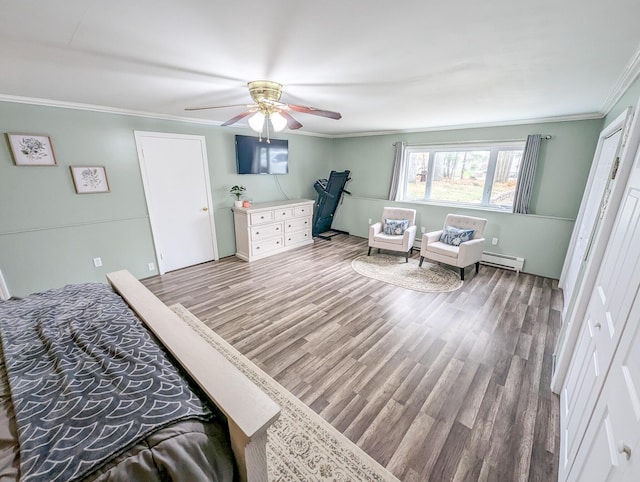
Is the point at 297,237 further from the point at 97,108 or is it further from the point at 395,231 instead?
the point at 97,108

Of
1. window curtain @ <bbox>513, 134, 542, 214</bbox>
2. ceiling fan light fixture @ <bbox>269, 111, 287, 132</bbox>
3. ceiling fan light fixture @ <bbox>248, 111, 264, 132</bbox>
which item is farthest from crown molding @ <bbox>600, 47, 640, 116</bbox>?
ceiling fan light fixture @ <bbox>248, 111, 264, 132</bbox>

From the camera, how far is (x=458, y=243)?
12.6 feet

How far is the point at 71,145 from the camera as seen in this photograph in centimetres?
285

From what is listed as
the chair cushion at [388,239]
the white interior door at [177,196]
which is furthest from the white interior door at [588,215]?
the white interior door at [177,196]

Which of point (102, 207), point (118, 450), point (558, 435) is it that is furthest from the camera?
point (102, 207)

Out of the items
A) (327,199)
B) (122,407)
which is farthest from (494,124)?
(122,407)

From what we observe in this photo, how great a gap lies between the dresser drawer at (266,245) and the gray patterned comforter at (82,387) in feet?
9.59

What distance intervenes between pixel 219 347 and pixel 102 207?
7.94 feet

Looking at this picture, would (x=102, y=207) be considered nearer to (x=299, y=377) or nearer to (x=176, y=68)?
(x=176, y=68)

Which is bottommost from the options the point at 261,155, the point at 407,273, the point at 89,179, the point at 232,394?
the point at 407,273

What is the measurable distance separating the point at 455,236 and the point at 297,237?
9.14 ft

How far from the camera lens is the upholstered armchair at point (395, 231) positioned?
14.1 feet

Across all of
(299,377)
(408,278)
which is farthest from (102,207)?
(408,278)

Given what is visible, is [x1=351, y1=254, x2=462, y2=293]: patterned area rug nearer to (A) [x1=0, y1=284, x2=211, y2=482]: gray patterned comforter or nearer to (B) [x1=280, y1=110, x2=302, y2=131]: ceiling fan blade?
(B) [x1=280, y1=110, x2=302, y2=131]: ceiling fan blade
